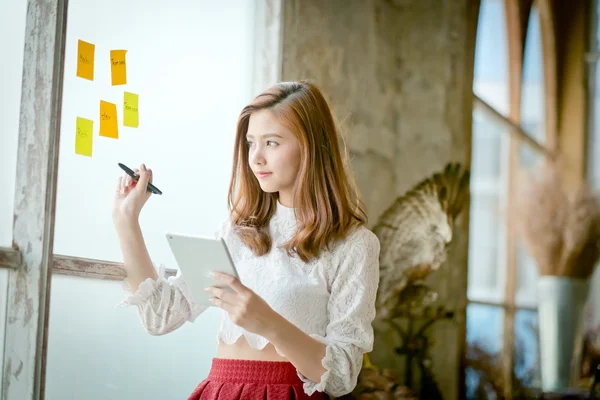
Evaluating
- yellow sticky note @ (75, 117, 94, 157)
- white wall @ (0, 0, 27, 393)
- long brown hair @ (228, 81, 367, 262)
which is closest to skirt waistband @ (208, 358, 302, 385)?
long brown hair @ (228, 81, 367, 262)

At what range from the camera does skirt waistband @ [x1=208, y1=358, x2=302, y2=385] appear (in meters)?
2.10

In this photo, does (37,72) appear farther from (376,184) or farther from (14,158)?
(376,184)

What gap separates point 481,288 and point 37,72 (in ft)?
12.0

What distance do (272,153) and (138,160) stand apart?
0.49 metres

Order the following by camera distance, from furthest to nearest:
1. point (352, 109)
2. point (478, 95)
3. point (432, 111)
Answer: point (478, 95)
point (432, 111)
point (352, 109)

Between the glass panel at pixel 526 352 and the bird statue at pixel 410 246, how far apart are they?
137 centimetres

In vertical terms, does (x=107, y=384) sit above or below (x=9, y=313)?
below

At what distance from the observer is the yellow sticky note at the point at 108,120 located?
2336 mm

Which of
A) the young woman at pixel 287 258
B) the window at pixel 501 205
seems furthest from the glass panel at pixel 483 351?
the young woman at pixel 287 258

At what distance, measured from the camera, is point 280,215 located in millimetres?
2314

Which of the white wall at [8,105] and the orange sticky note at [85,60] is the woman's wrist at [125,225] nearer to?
the white wall at [8,105]

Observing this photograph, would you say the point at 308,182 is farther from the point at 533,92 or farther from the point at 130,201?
the point at 533,92

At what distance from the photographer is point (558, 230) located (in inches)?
216

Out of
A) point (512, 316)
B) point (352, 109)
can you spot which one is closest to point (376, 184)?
point (352, 109)
